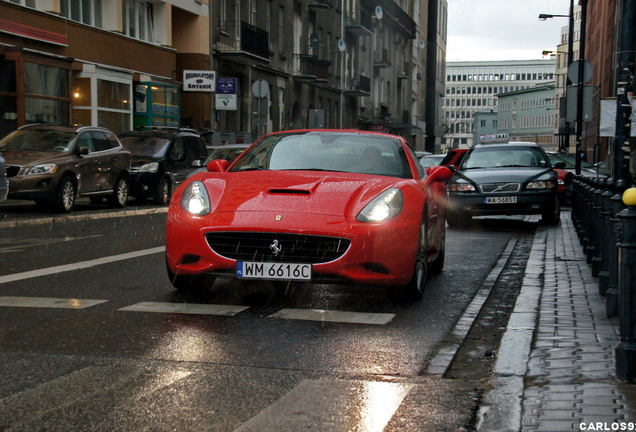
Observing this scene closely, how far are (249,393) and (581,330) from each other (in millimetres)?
2614

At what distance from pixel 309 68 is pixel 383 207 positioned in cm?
4478

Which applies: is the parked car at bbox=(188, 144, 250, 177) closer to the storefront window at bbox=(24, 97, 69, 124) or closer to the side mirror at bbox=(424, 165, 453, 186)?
the storefront window at bbox=(24, 97, 69, 124)

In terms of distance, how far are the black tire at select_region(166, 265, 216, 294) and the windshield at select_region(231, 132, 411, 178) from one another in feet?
3.71

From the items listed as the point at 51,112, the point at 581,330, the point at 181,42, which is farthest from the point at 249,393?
the point at 181,42

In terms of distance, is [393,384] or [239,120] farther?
[239,120]

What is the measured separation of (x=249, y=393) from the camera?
4.70 metres

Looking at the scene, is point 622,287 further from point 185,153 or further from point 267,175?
point 185,153

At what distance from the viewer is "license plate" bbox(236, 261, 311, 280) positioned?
7.10 m

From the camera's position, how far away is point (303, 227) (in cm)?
714

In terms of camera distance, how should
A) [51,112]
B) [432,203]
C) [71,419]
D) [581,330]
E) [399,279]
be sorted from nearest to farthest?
[71,419] < [581,330] < [399,279] < [432,203] < [51,112]

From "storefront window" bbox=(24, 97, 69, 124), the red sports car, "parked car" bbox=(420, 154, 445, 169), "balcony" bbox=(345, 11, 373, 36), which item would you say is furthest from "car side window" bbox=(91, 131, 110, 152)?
"balcony" bbox=(345, 11, 373, 36)

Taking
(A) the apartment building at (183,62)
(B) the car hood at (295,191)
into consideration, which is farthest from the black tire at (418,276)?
(A) the apartment building at (183,62)

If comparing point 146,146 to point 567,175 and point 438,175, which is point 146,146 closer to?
point 567,175

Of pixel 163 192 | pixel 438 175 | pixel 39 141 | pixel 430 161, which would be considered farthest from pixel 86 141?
pixel 430 161
